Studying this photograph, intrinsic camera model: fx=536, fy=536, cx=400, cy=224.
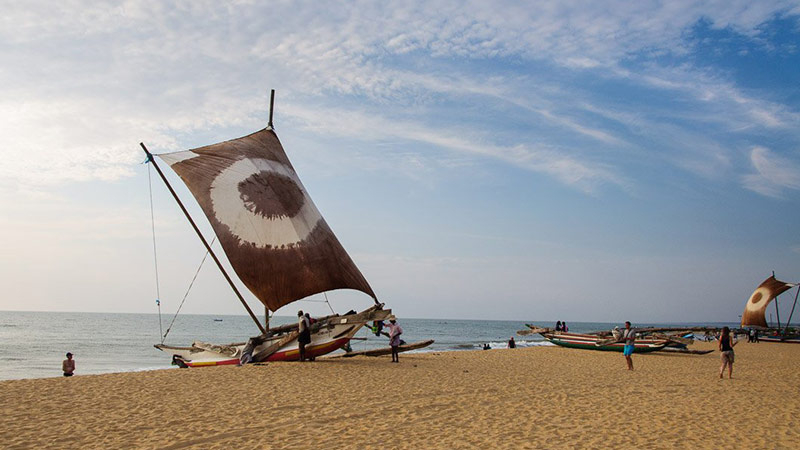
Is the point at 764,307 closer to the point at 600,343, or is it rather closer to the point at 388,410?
the point at 600,343

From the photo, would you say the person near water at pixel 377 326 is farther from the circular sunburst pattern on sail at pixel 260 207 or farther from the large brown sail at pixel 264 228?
the circular sunburst pattern on sail at pixel 260 207

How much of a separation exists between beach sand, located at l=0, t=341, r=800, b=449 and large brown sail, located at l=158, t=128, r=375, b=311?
292 cm

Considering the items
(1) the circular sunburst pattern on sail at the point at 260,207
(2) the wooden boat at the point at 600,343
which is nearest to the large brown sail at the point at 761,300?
(2) the wooden boat at the point at 600,343

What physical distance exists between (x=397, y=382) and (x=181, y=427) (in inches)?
266

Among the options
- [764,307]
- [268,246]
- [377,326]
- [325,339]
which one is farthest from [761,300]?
[268,246]

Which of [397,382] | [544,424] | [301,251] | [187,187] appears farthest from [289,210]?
[544,424]

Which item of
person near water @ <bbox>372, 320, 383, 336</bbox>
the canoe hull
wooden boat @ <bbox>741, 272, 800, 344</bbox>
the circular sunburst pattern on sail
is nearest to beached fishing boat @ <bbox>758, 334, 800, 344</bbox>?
wooden boat @ <bbox>741, 272, 800, 344</bbox>

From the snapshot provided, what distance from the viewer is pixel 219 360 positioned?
63.4 ft

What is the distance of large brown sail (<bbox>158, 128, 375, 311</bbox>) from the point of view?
18.1 metres

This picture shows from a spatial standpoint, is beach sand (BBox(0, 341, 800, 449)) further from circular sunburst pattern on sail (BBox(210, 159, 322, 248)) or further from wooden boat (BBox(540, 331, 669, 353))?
wooden boat (BBox(540, 331, 669, 353))

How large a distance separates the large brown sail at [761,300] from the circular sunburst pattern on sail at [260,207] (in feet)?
162

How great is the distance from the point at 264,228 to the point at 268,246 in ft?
2.17

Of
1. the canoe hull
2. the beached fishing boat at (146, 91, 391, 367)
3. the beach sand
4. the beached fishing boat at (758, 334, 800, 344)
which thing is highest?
the beached fishing boat at (146, 91, 391, 367)

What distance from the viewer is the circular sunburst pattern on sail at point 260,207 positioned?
60.1 ft
